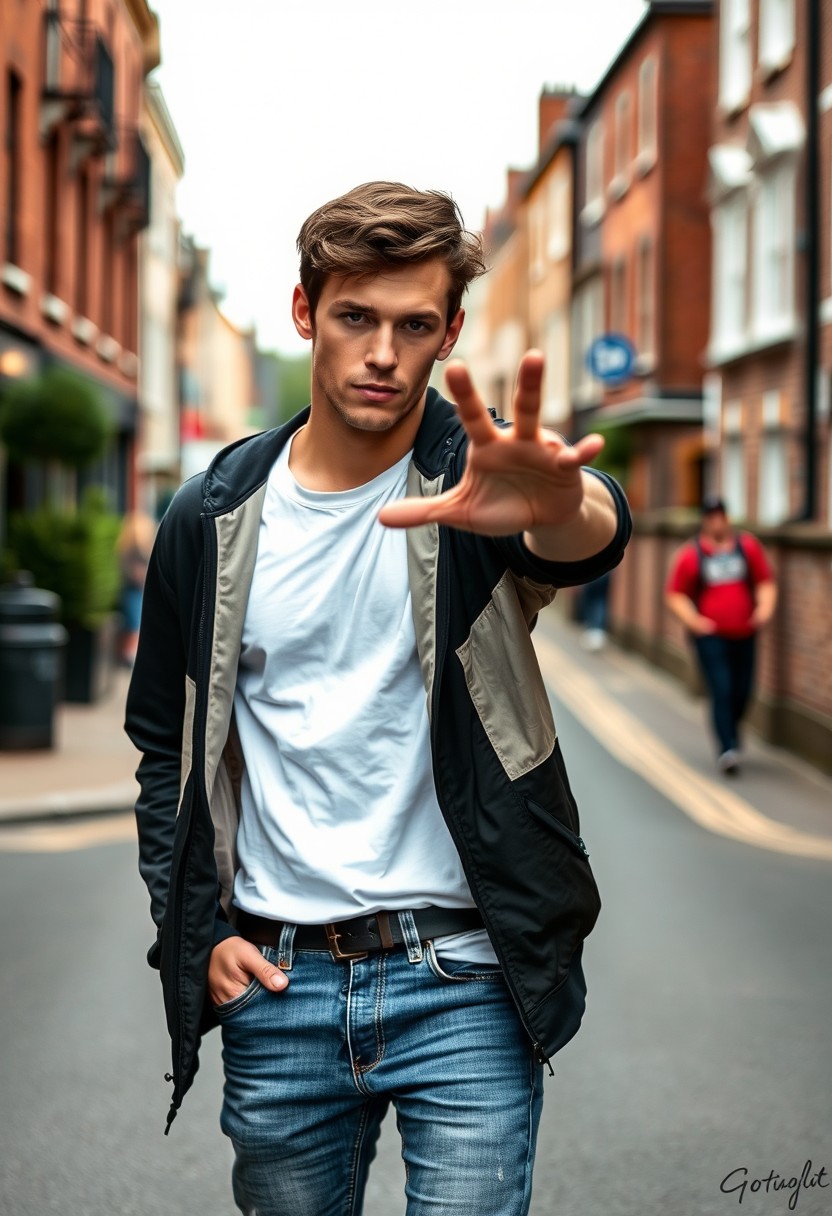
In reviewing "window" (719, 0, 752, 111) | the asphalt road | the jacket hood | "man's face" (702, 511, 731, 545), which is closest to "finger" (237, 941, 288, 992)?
the jacket hood

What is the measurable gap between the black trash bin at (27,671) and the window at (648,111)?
2004 cm

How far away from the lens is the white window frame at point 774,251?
67.2ft

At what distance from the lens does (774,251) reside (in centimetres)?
2139

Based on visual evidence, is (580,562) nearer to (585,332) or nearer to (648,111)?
(648,111)

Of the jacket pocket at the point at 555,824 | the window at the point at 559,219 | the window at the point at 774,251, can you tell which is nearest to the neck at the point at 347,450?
the jacket pocket at the point at 555,824

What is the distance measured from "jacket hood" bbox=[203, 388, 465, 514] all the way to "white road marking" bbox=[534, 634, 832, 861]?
7011 millimetres

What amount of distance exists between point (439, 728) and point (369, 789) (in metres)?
0.16

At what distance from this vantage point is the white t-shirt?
2416mm

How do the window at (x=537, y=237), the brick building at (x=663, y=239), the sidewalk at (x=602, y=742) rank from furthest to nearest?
the window at (x=537, y=237), the brick building at (x=663, y=239), the sidewalk at (x=602, y=742)

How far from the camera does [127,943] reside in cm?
694

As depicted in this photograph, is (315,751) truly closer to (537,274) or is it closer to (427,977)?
(427,977)

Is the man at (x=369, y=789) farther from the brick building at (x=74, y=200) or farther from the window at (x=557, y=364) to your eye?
the window at (x=557, y=364)

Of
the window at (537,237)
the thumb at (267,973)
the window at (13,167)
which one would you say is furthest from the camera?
the window at (537,237)

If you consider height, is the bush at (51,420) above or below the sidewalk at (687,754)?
above
